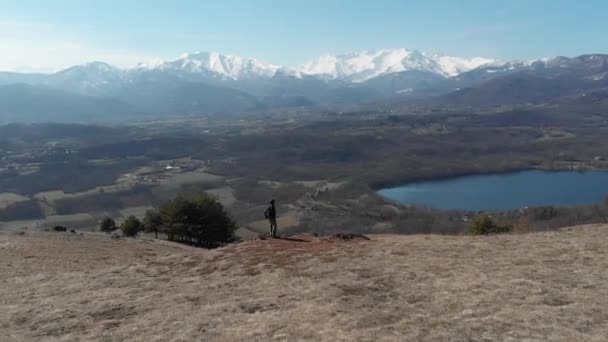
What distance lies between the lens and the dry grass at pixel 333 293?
40.1 ft

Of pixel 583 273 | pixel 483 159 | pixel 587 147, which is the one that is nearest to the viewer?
pixel 583 273

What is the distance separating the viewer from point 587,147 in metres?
192

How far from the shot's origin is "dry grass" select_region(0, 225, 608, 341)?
1223 centimetres

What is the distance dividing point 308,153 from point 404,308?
17543cm

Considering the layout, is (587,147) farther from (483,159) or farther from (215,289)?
(215,289)

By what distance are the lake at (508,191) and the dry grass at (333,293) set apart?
3772 inches

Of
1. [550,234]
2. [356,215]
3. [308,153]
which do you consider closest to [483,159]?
[308,153]

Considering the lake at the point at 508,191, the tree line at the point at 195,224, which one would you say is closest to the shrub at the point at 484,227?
the tree line at the point at 195,224

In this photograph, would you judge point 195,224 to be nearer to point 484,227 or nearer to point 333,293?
point 484,227

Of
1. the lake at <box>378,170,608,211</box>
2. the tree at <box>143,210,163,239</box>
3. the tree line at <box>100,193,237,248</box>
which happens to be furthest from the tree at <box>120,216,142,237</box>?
the lake at <box>378,170,608,211</box>

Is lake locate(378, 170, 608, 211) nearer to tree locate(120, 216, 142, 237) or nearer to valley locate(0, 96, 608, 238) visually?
valley locate(0, 96, 608, 238)

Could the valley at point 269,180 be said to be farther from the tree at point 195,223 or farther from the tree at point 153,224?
the tree at point 195,223

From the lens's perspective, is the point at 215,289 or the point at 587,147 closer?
the point at 215,289

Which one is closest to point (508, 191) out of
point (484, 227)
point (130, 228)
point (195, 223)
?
point (484, 227)
